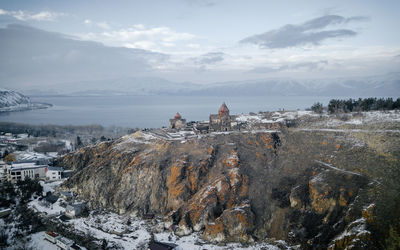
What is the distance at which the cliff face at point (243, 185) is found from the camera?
28.5 m

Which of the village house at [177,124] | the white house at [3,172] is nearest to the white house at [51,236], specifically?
the white house at [3,172]

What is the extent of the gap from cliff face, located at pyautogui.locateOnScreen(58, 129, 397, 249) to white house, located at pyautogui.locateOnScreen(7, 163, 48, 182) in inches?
351

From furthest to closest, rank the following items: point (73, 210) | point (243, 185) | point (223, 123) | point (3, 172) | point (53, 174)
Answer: point (223, 123) < point (3, 172) < point (53, 174) < point (73, 210) < point (243, 185)

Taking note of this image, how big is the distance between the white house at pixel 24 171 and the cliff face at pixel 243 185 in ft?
29.2

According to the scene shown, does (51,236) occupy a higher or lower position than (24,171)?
lower

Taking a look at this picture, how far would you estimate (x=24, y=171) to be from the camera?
47.4 metres

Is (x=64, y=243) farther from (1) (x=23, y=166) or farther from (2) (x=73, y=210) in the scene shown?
(1) (x=23, y=166)

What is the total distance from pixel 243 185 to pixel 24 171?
38954 mm

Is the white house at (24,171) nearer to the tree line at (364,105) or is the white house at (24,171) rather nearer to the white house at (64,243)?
the white house at (64,243)

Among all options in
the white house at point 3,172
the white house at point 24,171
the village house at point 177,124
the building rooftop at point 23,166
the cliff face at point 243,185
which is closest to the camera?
the cliff face at point 243,185

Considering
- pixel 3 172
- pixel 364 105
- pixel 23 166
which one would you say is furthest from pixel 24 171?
pixel 364 105

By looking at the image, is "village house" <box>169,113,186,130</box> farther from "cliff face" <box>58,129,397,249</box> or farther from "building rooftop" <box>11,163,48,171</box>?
"building rooftop" <box>11,163,48,171</box>

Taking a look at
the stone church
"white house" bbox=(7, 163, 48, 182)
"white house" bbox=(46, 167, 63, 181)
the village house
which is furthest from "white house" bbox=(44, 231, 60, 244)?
the village house

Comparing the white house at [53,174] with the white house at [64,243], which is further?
the white house at [53,174]
